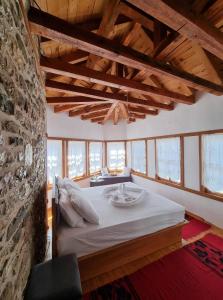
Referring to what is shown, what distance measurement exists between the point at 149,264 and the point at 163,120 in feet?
11.9

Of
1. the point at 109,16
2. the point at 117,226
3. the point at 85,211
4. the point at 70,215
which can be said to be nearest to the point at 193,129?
the point at 117,226

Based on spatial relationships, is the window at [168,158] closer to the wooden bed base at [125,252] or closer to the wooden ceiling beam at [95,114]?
the wooden bed base at [125,252]

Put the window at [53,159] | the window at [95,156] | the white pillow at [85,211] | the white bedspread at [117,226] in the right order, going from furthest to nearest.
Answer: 1. the window at [95,156]
2. the window at [53,159]
3. the white pillow at [85,211]
4. the white bedspread at [117,226]

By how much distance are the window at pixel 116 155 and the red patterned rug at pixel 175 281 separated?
4413mm

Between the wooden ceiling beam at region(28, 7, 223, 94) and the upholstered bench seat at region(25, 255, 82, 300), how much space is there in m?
2.26

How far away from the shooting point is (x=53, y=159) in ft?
14.3

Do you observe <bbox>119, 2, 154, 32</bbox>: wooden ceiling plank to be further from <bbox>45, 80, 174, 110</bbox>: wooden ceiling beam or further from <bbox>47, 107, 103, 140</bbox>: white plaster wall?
<bbox>47, 107, 103, 140</bbox>: white plaster wall

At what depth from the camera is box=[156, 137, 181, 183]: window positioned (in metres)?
4.08

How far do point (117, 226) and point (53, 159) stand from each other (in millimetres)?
2985

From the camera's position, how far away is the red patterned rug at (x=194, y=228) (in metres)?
2.89

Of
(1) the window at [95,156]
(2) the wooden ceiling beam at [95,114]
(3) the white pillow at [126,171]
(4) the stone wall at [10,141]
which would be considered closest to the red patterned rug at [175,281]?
(4) the stone wall at [10,141]

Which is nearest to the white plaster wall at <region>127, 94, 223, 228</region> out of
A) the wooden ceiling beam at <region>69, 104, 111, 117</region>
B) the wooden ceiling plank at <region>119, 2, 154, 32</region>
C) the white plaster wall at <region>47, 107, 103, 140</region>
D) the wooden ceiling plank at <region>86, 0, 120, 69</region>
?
the wooden ceiling beam at <region>69, 104, 111, 117</region>

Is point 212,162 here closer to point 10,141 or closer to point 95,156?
point 10,141

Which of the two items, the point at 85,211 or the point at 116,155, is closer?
the point at 85,211
